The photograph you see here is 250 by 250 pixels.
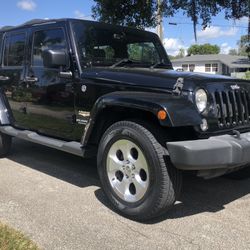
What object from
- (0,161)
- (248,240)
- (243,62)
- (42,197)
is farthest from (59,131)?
(243,62)

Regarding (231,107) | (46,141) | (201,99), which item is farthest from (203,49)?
(201,99)

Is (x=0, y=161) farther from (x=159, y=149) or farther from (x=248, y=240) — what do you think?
(x=248, y=240)

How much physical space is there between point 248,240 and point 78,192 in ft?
6.72

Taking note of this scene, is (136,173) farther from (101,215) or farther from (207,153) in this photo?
(207,153)

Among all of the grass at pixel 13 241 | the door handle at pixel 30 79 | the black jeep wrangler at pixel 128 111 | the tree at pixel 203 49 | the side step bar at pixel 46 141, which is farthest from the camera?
the tree at pixel 203 49

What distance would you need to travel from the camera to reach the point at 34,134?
6031 millimetres

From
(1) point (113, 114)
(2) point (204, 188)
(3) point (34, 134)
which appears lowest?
(2) point (204, 188)

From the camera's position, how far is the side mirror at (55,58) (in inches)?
200

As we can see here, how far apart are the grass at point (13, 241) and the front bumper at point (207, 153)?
1369 millimetres

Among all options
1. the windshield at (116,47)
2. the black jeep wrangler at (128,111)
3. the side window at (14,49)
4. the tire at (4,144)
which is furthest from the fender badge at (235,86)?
the tire at (4,144)

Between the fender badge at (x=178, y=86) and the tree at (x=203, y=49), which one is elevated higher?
the fender badge at (x=178, y=86)

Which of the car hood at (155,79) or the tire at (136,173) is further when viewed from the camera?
the car hood at (155,79)

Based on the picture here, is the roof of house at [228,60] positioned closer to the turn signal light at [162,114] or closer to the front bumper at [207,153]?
the front bumper at [207,153]

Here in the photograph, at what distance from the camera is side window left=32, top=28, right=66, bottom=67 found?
216 inches
